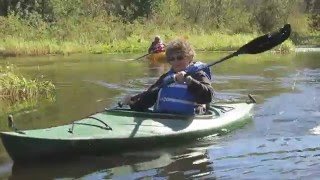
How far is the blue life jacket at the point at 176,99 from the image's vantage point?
6.39 meters

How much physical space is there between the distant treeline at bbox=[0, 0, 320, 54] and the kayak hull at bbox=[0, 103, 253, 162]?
18.4m

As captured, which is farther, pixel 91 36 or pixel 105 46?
pixel 91 36

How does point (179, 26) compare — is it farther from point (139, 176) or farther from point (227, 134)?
point (139, 176)

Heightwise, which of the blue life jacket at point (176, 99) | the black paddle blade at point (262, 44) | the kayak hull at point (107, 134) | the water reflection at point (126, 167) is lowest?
the water reflection at point (126, 167)

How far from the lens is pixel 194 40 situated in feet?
89.5

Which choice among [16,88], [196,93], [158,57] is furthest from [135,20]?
[196,93]

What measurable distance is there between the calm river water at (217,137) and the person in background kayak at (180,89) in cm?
47

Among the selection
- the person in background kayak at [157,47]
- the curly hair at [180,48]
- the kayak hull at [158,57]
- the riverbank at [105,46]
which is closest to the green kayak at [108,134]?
the curly hair at [180,48]

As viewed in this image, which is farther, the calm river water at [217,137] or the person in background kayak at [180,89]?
the person in background kayak at [180,89]

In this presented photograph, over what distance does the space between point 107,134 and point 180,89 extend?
110 cm

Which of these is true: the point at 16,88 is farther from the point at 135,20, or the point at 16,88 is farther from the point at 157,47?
the point at 135,20

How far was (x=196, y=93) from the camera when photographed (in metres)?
6.22

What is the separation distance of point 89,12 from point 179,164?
2727 centimetres

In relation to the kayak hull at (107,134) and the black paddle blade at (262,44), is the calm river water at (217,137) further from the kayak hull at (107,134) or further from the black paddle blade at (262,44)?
the black paddle blade at (262,44)
